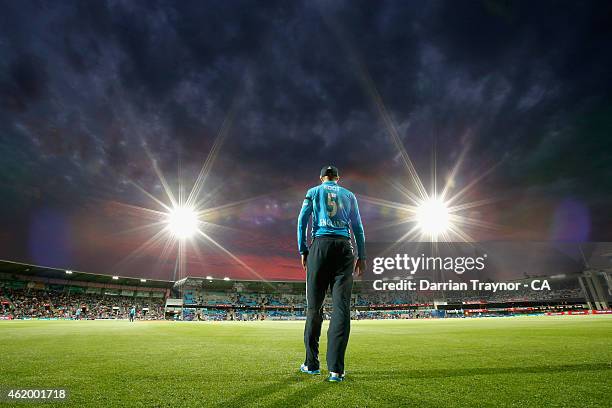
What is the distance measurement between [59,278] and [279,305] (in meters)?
51.9

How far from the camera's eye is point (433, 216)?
266ft

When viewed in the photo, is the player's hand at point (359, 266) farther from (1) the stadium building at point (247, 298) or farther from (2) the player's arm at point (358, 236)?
(1) the stadium building at point (247, 298)

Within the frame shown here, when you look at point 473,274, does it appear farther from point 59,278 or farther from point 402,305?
point 59,278

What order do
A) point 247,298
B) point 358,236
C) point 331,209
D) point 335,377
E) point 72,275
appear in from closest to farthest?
point 335,377 < point 331,209 < point 358,236 < point 72,275 < point 247,298

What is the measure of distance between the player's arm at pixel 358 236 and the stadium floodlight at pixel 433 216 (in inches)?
3185

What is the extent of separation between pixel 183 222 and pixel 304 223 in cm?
8536

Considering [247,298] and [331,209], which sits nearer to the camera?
[331,209]

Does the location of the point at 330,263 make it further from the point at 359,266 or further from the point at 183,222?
the point at 183,222

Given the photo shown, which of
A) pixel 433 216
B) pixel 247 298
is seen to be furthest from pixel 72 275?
pixel 433 216

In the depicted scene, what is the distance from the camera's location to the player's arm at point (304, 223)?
15.4ft

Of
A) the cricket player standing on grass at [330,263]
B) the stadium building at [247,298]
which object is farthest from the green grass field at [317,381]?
the stadium building at [247,298]

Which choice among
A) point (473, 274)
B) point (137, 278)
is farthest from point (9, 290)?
point (473, 274)

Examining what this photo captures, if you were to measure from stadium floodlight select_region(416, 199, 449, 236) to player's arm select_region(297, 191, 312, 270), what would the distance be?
81.3 m

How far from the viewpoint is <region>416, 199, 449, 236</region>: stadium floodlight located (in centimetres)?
8062
